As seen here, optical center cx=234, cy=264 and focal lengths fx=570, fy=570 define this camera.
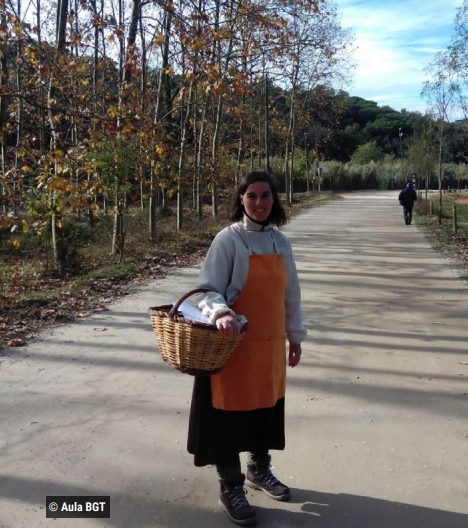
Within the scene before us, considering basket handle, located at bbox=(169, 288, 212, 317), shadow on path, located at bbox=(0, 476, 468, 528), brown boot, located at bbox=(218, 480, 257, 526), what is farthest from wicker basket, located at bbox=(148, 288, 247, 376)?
shadow on path, located at bbox=(0, 476, 468, 528)

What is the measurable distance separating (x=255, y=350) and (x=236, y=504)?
31.4 inches

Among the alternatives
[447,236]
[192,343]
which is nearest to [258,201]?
[192,343]

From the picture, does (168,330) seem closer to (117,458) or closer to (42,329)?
(117,458)

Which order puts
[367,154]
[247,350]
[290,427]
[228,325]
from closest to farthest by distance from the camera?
[228,325], [247,350], [290,427], [367,154]

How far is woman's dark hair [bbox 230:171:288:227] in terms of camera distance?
3.02 metres

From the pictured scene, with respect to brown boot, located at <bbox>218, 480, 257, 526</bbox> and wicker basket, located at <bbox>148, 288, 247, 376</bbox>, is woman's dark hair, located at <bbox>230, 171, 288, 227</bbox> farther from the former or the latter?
brown boot, located at <bbox>218, 480, 257, 526</bbox>

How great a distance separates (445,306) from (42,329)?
17.4 ft

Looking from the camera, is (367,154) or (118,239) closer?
(118,239)

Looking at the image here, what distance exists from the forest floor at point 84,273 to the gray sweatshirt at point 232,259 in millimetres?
3842

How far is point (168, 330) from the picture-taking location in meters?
2.65

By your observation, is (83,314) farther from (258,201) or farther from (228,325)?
(228,325)

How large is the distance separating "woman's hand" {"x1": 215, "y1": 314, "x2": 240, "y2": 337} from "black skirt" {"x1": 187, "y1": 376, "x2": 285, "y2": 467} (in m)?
0.44

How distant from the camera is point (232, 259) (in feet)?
9.39

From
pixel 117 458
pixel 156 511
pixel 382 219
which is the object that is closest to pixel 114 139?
pixel 117 458
